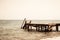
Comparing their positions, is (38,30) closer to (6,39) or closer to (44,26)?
(44,26)

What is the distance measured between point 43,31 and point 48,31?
25.0 inches

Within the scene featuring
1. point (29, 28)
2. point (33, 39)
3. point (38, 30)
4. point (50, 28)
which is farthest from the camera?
point (29, 28)

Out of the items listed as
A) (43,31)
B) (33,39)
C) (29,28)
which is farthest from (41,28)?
(33,39)

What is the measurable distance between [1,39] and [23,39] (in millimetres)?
1883

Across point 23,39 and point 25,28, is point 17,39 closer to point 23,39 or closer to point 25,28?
point 23,39

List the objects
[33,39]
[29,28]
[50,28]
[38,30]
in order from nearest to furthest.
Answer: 1. [33,39]
2. [50,28]
3. [38,30]
4. [29,28]

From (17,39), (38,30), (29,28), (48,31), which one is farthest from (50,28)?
(17,39)

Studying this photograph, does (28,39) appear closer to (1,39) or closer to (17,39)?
(17,39)

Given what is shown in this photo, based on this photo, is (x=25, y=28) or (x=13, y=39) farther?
(x=25, y=28)

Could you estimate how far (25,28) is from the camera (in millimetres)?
21922

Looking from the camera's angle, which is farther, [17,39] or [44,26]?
[44,26]

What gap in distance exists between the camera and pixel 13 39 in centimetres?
1420

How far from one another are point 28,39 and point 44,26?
184 inches

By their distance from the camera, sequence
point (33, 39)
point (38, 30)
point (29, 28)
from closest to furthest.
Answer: point (33, 39), point (38, 30), point (29, 28)
